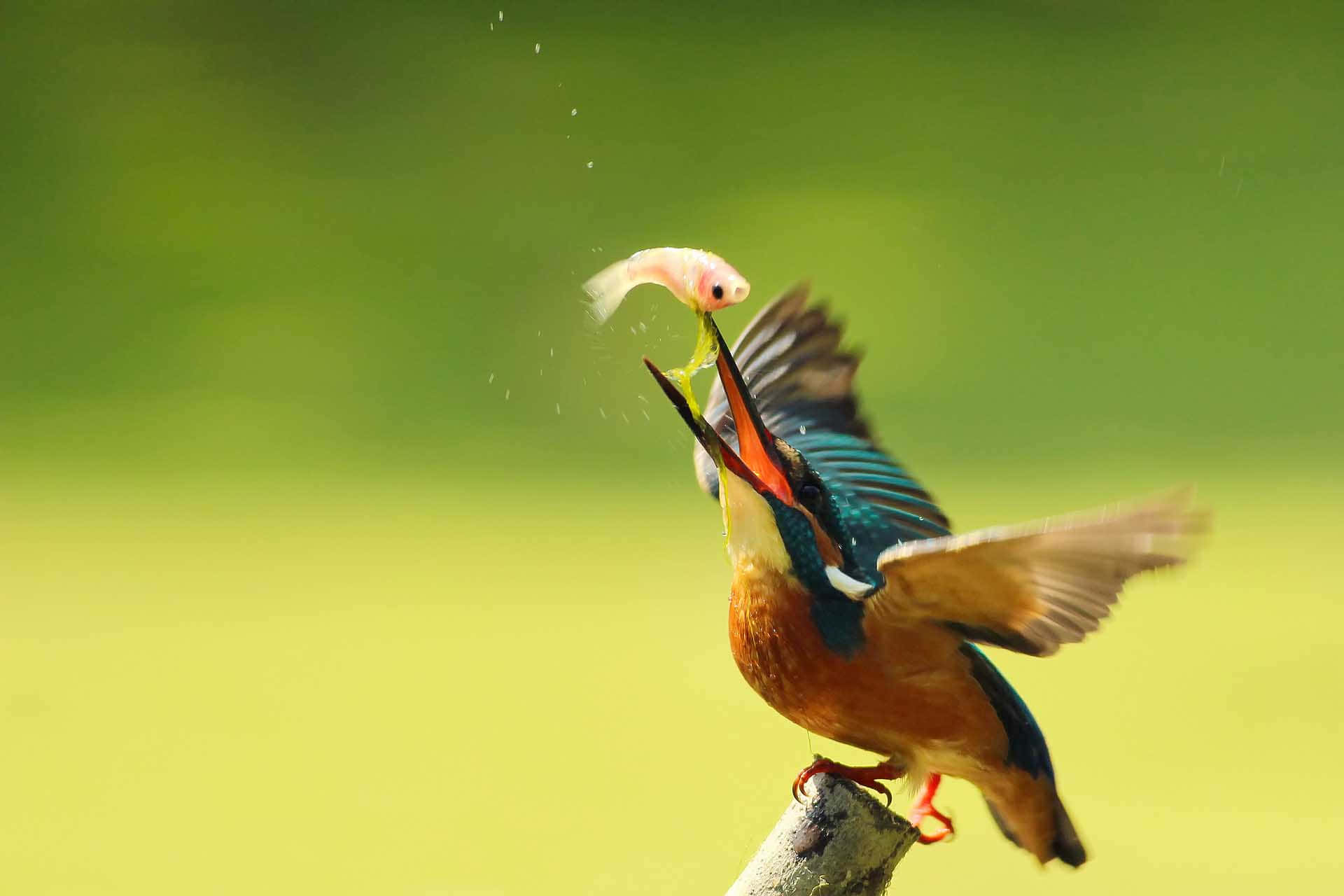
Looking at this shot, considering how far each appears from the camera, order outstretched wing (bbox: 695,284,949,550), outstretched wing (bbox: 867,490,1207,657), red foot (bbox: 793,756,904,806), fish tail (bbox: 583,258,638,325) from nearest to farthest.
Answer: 1. outstretched wing (bbox: 867,490,1207,657)
2. red foot (bbox: 793,756,904,806)
3. fish tail (bbox: 583,258,638,325)
4. outstretched wing (bbox: 695,284,949,550)

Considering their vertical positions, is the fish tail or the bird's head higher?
the fish tail

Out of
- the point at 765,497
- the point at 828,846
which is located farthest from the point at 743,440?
the point at 828,846

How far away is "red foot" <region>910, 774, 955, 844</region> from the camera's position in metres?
0.93

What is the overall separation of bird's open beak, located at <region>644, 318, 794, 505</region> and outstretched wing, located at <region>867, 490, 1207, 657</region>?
10 cm

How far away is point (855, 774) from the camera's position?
0.87 meters

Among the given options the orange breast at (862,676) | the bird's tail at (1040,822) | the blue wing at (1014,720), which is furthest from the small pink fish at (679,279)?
the bird's tail at (1040,822)

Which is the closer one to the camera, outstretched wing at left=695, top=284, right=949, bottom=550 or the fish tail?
the fish tail

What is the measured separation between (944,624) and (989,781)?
5.4 inches

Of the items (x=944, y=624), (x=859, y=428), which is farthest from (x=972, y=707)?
(x=859, y=428)

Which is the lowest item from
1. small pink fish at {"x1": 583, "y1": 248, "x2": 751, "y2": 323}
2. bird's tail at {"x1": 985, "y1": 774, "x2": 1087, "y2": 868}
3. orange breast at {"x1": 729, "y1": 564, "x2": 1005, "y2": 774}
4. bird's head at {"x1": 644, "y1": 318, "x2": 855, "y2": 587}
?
bird's tail at {"x1": 985, "y1": 774, "x2": 1087, "y2": 868}

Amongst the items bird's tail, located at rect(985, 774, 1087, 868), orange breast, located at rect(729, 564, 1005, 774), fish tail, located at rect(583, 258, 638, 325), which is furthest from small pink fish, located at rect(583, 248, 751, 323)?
bird's tail, located at rect(985, 774, 1087, 868)

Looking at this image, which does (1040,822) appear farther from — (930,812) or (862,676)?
(862,676)

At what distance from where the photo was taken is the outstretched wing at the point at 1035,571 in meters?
0.72

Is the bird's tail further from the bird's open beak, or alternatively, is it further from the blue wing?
the bird's open beak
